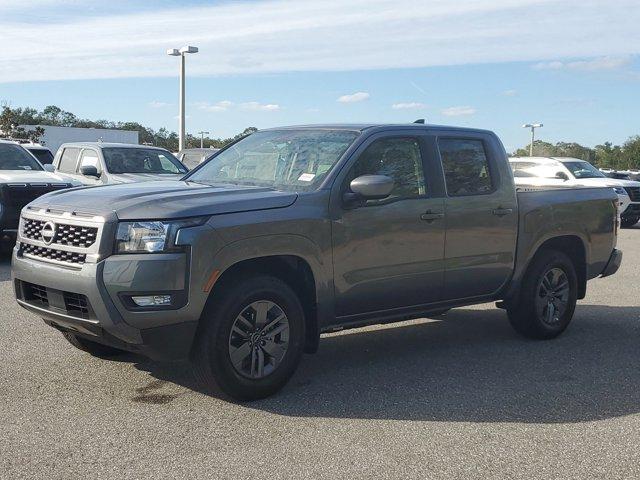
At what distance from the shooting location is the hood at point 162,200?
4.95 metres

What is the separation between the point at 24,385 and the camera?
18.1 ft

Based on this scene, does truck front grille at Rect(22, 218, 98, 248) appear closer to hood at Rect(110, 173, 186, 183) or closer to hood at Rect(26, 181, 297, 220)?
hood at Rect(26, 181, 297, 220)

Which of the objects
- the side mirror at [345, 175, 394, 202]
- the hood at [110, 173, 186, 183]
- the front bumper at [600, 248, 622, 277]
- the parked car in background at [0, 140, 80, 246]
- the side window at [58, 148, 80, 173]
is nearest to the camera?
the side mirror at [345, 175, 394, 202]

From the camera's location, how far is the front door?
5695mm

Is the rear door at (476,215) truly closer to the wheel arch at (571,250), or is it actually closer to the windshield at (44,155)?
the wheel arch at (571,250)

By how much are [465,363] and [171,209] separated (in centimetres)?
289

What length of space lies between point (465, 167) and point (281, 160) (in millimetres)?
1606

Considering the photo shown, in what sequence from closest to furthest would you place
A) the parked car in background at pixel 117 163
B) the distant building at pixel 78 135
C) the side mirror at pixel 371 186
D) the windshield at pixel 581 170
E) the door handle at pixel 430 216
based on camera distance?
the side mirror at pixel 371 186
the door handle at pixel 430 216
the parked car in background at pixel 117 163
the windshield at pixel 581 170
the distant building at pixel 78 135

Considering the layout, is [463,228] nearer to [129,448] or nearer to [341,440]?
[341,440]

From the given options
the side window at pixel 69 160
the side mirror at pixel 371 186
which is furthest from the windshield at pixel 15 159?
the side mirror at pixel 371 186

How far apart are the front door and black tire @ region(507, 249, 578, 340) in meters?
1.22

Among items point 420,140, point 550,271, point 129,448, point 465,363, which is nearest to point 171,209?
point 129,448

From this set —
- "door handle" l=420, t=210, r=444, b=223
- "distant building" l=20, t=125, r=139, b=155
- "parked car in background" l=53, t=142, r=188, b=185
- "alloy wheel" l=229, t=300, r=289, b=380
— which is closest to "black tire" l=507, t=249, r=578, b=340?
"door handle" l=420, t=210, r=444, b=223

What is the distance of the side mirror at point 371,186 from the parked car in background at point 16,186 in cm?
743
